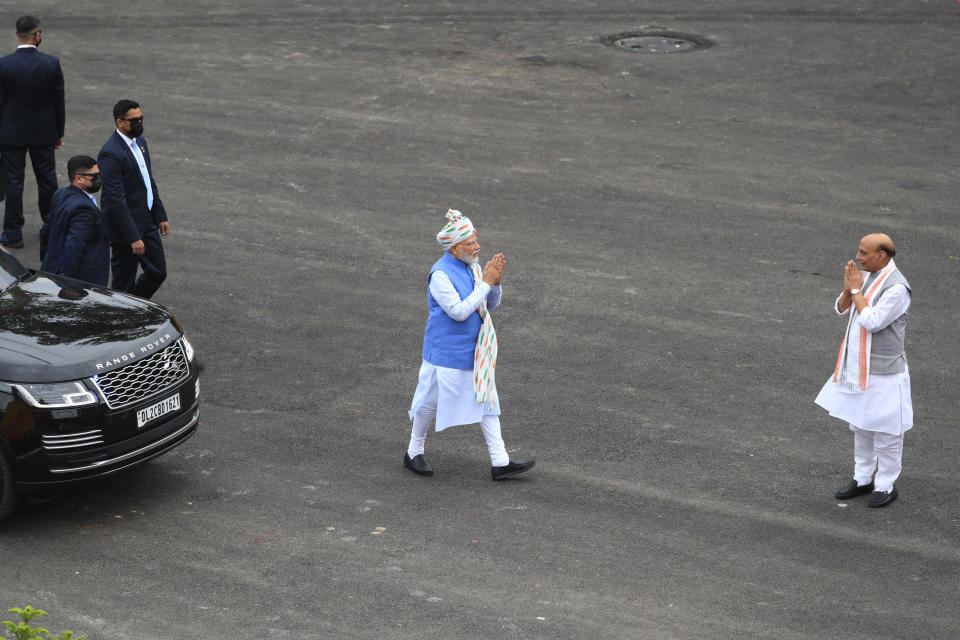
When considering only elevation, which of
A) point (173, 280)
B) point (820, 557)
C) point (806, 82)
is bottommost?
point (820, 557)

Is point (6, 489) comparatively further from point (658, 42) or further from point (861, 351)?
point (658, 42)

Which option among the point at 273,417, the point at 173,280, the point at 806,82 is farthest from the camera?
the point at 806,82

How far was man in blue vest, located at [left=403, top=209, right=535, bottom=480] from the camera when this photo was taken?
8000mm

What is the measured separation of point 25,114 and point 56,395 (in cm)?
608

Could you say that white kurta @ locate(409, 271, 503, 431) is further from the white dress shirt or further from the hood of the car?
the white dress shirt

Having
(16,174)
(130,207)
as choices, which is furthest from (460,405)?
(16,174)

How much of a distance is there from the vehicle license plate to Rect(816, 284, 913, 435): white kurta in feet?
14.2

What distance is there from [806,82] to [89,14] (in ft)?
41.4

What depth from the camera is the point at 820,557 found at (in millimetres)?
7250

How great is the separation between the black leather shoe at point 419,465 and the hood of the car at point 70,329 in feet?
5.95

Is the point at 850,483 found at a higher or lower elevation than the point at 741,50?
lower

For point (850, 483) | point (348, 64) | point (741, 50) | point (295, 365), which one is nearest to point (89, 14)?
point (348, 64)

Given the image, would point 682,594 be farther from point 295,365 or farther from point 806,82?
point 806,82

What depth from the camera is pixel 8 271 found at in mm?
8539
